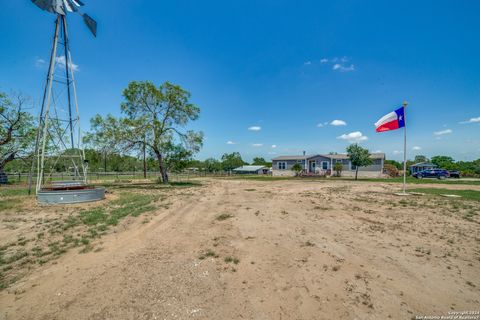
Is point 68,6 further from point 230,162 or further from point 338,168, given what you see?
point 230,162

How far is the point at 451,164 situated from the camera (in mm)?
55625

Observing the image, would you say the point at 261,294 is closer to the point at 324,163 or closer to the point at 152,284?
the point at 152,284

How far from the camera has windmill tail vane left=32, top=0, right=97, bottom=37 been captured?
37.3ft

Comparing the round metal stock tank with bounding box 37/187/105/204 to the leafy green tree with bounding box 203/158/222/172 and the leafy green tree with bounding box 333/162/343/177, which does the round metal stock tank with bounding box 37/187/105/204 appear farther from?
the leafy green tree with bounding box 203/158/222/172

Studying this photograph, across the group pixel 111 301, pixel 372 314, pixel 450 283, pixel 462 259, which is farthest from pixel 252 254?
pixel 462 259

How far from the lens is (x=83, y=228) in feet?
21.0

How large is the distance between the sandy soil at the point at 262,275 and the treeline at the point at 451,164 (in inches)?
1980

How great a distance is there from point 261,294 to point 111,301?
2214 mm

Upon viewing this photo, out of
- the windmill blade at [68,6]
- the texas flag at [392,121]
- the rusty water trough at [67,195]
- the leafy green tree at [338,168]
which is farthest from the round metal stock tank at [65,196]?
the leafy green tree at [338,168]

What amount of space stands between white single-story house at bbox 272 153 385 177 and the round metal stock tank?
3919cm

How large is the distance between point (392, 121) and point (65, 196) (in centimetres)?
1898

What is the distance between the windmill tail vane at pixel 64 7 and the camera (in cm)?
1136

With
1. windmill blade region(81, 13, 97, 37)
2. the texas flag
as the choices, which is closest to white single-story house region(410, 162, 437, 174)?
the texas flag

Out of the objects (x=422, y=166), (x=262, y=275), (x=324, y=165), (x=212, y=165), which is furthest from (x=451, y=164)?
(x=262, y=275)
